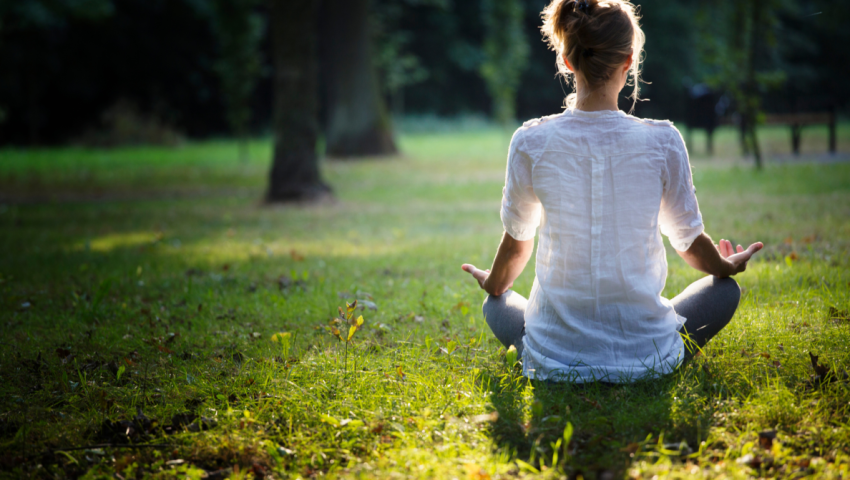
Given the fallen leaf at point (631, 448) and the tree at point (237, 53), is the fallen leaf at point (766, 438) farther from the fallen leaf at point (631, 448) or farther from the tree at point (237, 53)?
the tree at point (237, 53)

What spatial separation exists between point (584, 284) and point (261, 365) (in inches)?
60.7

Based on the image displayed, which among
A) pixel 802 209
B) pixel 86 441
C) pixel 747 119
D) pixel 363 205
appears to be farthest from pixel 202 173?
pixel 86 441

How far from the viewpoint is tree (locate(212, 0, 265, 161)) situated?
73.4 feet

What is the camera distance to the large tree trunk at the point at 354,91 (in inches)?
752

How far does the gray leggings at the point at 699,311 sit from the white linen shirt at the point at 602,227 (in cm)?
18

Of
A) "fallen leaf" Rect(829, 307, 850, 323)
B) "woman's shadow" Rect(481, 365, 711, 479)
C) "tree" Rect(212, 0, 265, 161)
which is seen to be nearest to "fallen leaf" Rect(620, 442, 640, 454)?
"woman's shadow" Rect(481, 365, 711, 479)

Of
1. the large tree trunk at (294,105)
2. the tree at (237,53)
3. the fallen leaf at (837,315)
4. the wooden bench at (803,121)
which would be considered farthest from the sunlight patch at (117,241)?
the tree at (237,53)

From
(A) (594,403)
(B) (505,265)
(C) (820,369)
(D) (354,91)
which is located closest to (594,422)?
(A) (594,403)

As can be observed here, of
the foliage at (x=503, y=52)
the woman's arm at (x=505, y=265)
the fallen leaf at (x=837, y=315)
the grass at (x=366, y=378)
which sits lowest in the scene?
the grass at (x=366, y=378)

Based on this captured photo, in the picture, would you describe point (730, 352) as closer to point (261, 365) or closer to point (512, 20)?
point (261, 365)

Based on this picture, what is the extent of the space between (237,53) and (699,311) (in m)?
22.5

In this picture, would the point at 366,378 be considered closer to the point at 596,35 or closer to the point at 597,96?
the point at 597,96

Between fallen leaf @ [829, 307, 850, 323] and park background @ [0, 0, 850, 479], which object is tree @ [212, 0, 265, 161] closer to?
park background @ [0, 0, 850, 479]

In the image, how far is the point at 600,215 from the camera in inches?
92.0
